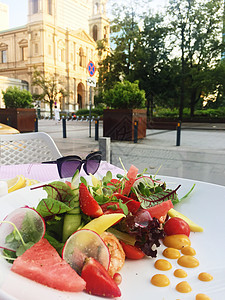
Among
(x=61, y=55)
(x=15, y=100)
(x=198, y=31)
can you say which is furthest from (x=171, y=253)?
(x=198, y=31)

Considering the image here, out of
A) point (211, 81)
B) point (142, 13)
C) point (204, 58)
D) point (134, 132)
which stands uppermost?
point (142, 13)

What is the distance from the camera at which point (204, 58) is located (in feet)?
47.3

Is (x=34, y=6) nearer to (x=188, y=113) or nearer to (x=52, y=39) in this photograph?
(x=52, y=39)

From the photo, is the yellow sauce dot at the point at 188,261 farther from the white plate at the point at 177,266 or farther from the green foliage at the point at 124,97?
the green foliage at the point at 124,97

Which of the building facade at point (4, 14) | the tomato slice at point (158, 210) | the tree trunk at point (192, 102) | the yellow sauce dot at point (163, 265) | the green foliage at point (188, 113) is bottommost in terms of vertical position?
the yellow sauce dot at point (163, 265)

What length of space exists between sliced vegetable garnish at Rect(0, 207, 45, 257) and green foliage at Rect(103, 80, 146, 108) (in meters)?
6.85

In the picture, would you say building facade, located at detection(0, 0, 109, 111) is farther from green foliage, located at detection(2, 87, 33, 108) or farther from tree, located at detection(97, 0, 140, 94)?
green foliage, located at detection(2, 87, 33, 108)

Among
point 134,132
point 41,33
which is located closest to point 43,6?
point 41,33

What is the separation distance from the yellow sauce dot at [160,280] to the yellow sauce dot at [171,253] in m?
0.06

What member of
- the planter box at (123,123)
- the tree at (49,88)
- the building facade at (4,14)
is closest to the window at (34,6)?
the tree at (49,88)

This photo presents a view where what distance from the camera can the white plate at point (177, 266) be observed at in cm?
26

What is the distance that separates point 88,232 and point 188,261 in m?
0.17

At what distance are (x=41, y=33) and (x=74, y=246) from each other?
41.5 feet

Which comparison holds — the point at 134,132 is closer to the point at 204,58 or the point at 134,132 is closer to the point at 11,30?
the point at 11,30
